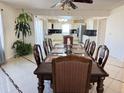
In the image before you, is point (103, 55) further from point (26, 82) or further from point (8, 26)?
point (8, 26)


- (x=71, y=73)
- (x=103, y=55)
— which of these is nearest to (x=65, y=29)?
(x=103, y=55)

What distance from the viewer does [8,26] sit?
579cm

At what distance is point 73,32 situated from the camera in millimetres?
14477

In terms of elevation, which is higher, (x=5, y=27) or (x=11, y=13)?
(x=11, y=13)

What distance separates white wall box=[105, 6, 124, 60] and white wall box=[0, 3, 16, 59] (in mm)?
4773

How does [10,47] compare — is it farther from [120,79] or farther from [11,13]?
[120,79]

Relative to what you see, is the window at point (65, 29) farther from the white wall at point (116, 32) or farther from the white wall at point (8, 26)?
the white wall at point (8, 26)

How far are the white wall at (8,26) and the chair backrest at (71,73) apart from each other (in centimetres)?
448

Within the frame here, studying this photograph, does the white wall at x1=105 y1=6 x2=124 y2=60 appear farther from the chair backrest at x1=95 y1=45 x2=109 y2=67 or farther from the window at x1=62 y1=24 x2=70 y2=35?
the window at x1=62 y1=24 x2=70 y2=35

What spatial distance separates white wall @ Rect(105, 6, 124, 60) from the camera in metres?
5.72

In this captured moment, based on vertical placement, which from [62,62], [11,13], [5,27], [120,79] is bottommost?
[120,79]

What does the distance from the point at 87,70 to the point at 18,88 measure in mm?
2057

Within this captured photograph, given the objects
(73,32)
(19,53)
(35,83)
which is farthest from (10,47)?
(73,32)

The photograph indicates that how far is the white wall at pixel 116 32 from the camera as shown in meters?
5.72
